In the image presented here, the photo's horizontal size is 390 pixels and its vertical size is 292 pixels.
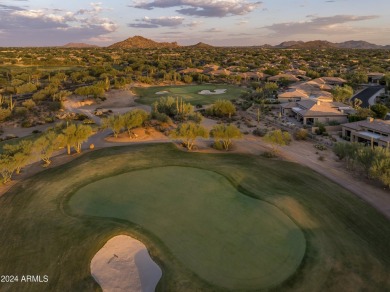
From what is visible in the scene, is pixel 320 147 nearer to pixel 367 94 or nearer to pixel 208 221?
pixel 208 221

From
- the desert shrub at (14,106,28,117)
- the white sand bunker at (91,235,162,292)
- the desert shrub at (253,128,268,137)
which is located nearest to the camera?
the white sand bunker at (91,235,162,292)

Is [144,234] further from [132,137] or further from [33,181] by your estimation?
[132,137]

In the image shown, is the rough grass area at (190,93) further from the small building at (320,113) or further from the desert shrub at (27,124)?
the desert shrub at (27,124)

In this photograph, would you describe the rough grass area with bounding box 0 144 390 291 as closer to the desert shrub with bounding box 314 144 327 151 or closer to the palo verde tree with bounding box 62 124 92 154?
the palo verde tree with bounding box 62 124 92 154

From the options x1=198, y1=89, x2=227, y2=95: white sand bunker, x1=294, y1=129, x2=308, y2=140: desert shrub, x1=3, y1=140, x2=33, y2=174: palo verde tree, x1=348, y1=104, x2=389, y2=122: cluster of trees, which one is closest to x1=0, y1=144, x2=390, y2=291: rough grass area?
x1=3, y1=140, x2=33, y2=174: palo verde tree

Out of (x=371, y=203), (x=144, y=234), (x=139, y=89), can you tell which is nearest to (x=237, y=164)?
(x=371, y=203)

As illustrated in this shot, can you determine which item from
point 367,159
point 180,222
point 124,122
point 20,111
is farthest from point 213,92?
point 180,222

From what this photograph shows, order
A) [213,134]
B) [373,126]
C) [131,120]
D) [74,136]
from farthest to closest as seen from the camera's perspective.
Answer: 1. [131,120]
2. [373,126]
3. [213,134]
4. [74,136]
